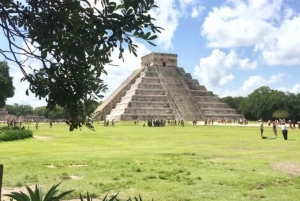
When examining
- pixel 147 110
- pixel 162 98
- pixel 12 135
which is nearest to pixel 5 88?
pixel 147 110

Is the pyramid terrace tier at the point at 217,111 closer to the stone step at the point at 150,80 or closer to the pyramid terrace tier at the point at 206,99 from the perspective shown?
the pyramid terrace tier at the point at 206,99

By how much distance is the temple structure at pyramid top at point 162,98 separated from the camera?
2901 inches

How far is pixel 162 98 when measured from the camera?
78250 mm

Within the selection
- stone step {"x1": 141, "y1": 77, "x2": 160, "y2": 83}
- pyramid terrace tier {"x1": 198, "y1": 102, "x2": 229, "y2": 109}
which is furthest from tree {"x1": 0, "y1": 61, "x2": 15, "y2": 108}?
pyramid terrace tier {"x1": 198, "y1": 102, "x2": 229, "y2": 109}

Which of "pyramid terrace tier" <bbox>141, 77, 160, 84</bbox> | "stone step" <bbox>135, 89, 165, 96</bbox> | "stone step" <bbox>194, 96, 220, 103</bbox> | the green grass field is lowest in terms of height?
the green grass field

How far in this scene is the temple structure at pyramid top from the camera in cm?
7369

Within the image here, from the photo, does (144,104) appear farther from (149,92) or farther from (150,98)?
(149,92)

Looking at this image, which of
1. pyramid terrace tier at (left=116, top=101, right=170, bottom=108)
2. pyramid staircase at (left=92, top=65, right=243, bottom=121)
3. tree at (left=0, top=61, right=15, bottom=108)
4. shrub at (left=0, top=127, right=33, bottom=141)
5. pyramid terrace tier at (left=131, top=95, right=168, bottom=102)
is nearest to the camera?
shrub at (left=0, top=127, right=33, bottom=141)

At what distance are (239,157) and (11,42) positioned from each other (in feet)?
40.2

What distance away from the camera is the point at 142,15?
390 cm

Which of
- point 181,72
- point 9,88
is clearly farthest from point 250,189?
point 181,72

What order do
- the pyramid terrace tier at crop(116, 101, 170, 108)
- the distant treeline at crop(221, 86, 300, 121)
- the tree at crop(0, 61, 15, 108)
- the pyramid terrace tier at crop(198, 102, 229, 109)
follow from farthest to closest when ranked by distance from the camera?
the distant treeline at crop(221, 86, 300, 121)
the pyramid terrace tier at crop(198, 102, 229, 109)
the pyramid terrace tier at crop(116, 101, 170, 108)
the tree at crop(0, 61, 15, 108)

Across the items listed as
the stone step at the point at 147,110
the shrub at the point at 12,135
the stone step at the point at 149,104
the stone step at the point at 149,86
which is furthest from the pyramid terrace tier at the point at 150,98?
the shrub at the point at 12,135

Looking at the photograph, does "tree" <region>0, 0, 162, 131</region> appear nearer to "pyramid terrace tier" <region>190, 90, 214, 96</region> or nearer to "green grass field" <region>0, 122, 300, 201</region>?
"green grass field" <region>0, 122, 300, 201</region>
